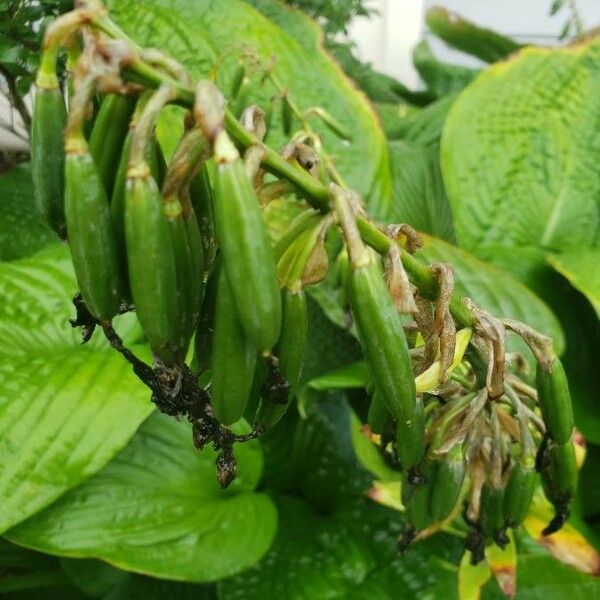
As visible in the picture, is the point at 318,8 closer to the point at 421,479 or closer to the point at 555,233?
the point at 555,233

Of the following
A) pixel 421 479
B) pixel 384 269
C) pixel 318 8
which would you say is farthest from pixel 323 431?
pixel 318 8

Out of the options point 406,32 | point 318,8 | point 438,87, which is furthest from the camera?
point 406,32

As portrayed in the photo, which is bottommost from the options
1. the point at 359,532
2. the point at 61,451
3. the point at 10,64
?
the point at 359,532

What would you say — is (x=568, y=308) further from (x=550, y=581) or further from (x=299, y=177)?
(x=299, y=177)

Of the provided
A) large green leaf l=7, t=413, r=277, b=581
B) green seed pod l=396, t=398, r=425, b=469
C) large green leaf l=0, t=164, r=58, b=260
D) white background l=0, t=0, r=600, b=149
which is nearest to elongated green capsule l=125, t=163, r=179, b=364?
green seed pod l=396, t=398, r=425, b=469

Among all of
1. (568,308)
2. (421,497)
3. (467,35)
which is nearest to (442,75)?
(467,35)

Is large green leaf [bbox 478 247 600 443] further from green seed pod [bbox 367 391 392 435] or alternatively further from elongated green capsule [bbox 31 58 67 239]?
elongated green capsule [bbox 31 58 67 239]

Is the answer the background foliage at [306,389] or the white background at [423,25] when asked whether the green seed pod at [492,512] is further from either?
the white background at [423,25]

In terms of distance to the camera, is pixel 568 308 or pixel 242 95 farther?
pixel 568 308
